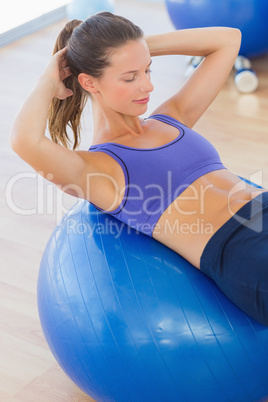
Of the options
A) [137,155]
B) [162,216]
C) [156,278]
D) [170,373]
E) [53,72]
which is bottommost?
[170,373]

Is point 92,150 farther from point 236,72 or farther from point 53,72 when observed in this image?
point 236,72

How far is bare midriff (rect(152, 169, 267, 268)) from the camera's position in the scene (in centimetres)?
154

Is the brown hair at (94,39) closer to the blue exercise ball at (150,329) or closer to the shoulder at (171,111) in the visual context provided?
the shoulder at (171,111)

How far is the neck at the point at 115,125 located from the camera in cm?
168

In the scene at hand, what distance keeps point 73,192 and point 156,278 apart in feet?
0.99

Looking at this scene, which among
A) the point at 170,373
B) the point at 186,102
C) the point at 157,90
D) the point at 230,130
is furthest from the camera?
the point at 157,90

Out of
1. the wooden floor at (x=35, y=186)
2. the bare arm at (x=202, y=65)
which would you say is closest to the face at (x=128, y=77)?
the bare arm at (x=202, y=65)

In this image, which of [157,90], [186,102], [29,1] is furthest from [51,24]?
[186,102]

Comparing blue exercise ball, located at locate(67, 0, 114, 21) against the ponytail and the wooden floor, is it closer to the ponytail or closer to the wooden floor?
the wooden floor

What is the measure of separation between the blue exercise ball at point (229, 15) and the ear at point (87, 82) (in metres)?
1.88

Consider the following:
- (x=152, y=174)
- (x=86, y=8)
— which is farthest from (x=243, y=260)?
(x=86, y=8)

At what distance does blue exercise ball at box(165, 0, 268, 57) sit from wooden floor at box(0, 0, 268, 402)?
29 cm

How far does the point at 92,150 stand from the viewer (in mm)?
1648

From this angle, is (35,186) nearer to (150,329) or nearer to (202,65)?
(202,65)
